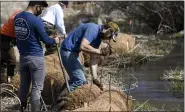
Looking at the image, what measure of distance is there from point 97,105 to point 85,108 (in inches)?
6.4

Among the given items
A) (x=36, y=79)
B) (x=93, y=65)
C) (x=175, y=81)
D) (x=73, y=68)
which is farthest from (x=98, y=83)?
(x=175, y=81)

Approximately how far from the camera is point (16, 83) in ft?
30.1

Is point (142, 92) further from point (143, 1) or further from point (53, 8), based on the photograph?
point (143, 1)

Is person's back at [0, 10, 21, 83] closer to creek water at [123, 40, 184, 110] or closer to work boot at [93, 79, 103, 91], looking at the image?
creek water at [123, 40, 184, 110]

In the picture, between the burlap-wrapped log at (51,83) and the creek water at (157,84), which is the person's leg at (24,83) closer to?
the burlap-wrapped log at (51,83)

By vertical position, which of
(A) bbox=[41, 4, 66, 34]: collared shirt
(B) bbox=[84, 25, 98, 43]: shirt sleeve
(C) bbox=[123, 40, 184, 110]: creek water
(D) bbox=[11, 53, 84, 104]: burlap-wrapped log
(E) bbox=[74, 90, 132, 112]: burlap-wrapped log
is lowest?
(C) bbox=[123, 40, 184, 110]: creek water

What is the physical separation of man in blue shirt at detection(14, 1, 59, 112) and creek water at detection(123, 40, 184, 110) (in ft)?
7.55

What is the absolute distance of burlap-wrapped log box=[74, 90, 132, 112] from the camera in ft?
21.2

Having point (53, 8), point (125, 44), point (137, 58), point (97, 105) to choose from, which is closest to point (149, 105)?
point (97, 105)

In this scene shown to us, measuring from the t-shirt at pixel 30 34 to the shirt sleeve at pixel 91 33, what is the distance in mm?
472

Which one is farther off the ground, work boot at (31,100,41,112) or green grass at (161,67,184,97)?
work boot at (31,100,41,112)

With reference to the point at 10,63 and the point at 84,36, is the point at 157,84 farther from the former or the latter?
the point at 84,36

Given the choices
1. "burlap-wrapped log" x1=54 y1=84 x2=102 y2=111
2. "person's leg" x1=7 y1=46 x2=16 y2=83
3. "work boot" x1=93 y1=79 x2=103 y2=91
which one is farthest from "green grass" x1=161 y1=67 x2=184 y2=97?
"person's leg" x1=7 y1=46 x2=16 y2=83

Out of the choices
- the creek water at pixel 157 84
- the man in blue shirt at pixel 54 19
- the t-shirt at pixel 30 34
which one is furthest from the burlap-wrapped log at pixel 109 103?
the man in blue shirt at pixel 54 19
